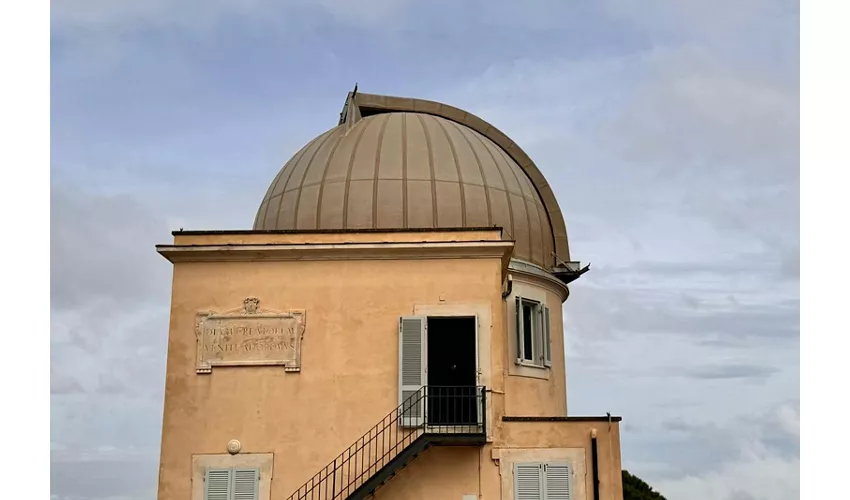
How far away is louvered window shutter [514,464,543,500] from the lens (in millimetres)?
16953

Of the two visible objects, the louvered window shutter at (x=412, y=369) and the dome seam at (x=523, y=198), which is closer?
the louvered window shutter at (x=412, y=369)

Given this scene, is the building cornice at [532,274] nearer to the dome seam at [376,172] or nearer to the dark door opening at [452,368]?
the dark door opening at [452,368]

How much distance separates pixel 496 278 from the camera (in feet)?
58.6

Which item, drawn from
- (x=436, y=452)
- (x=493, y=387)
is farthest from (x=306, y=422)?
(x=493, y=387)

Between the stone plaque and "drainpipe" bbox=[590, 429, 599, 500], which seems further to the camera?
the stone plaque

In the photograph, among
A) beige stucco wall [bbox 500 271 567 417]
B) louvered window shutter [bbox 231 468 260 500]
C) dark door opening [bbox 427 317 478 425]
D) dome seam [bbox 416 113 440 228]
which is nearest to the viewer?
louvered window shutter [bbox 231 468 260 500]

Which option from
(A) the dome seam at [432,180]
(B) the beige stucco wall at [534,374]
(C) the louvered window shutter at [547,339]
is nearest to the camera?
(B) the beige stucco wall at [534,374]

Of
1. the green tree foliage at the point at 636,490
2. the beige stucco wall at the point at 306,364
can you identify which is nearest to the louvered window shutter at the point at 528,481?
the beige stucco wall at the point at 306,364

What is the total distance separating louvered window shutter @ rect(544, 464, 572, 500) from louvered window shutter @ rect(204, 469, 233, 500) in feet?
19.5

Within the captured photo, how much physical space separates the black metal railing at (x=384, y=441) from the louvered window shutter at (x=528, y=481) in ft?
3.71

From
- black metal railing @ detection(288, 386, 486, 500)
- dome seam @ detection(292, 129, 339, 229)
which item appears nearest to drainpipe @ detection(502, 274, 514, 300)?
black metal railing @ detection(288, 386, 486, 500)

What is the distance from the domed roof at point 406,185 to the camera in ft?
67.7

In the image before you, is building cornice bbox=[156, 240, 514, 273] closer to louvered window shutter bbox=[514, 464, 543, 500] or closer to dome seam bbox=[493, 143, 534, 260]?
dome seam bbox=[493, 143, 534, 260]

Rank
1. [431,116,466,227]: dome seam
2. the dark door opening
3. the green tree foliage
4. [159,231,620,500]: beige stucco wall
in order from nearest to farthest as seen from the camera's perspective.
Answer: [159,231,620,500]: beige stucco wall
the dark door opening
[431,116,466,227]: dome seam
the green tree foliage
